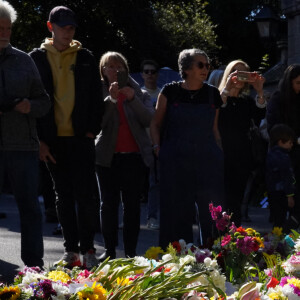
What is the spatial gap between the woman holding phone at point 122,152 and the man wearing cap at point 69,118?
0.21 m

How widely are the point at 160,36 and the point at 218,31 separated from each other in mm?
18534

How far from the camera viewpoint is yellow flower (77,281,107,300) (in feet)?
10.0

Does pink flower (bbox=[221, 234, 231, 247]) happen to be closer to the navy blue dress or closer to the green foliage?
the navy blue dress

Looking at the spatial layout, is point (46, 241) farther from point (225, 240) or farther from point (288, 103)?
point (225, 240)

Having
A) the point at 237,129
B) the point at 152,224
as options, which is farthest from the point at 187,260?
the point at 152,224

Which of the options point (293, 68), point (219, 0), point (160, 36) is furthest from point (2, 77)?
point (219, 0)

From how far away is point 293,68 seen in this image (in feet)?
28.0

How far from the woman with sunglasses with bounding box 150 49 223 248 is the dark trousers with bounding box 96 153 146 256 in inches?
19.9

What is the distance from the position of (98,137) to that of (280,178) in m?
2.56

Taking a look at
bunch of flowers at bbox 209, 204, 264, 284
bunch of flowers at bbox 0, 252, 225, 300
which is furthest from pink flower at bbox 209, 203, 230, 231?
bunch of flowers at bbox 0, 252, 225, 300

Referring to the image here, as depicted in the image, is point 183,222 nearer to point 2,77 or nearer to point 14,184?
point 14,184

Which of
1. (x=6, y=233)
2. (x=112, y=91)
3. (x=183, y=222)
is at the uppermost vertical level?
(x=112, y=91)

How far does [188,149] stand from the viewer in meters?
6.30

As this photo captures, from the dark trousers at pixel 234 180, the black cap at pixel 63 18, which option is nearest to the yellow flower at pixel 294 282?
the black cap at pixel 63 18
